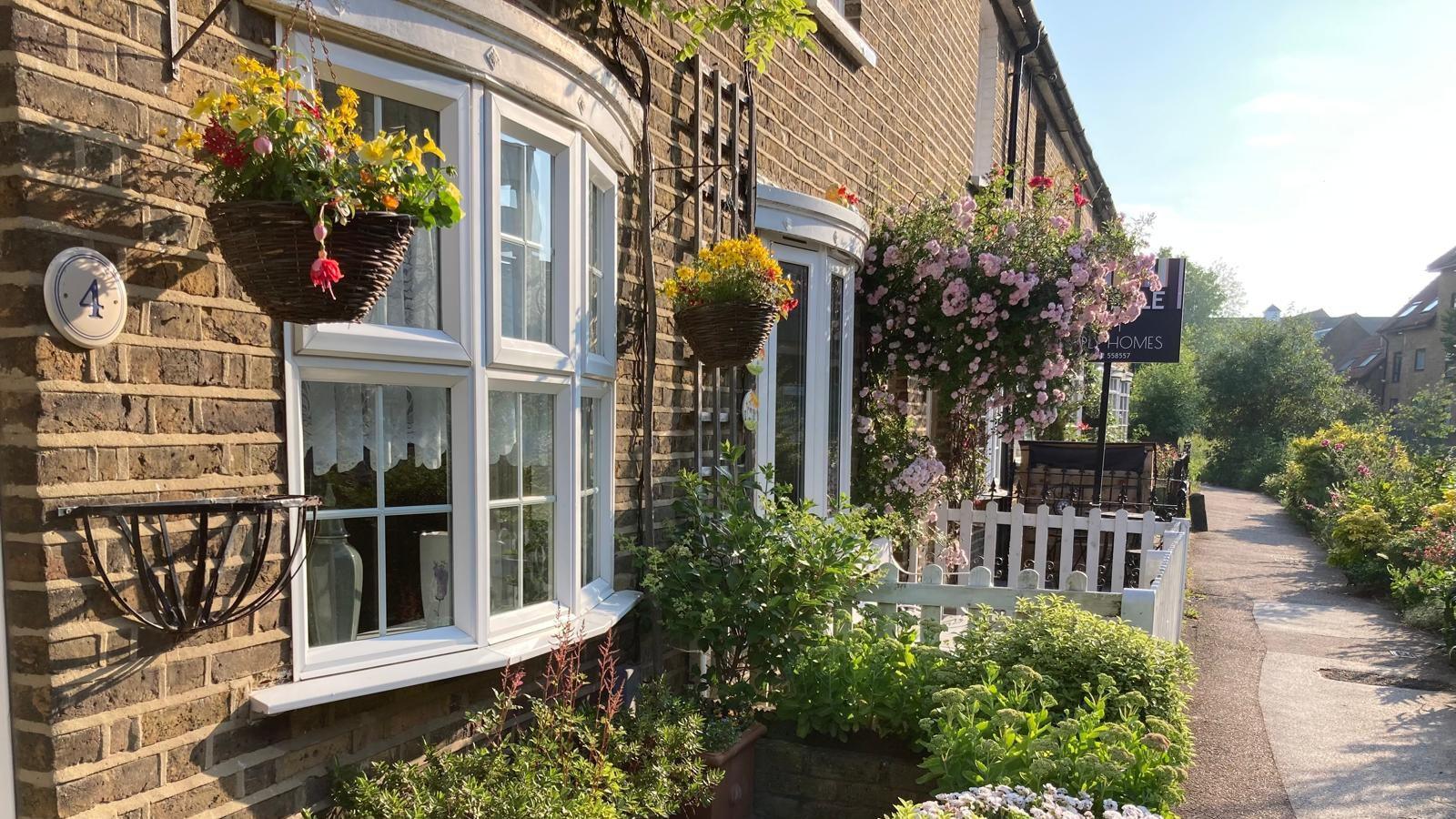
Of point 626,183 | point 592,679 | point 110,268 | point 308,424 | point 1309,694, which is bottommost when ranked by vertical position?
Result: point 1309,694

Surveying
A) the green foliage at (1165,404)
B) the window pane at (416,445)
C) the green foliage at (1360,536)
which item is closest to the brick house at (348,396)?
the window pane at (416,445)

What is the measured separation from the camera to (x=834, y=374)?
237 inches

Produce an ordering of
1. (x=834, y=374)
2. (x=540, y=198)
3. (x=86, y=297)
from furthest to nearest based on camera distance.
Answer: (x=834, y=374)
(x=540, y=198)
(x=86, y=297)

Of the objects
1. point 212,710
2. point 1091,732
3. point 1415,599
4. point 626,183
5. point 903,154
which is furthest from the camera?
point 1415,599

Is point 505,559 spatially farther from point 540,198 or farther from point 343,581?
point 540,198

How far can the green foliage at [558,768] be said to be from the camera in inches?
98.8

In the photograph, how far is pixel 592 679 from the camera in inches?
144

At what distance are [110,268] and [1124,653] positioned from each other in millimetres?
3777

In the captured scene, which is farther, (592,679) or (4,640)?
(592,679)

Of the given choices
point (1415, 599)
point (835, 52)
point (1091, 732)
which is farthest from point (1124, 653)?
point (1415, 599)

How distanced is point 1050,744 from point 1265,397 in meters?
30.1

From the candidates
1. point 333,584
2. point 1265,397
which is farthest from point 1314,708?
point 1265,397

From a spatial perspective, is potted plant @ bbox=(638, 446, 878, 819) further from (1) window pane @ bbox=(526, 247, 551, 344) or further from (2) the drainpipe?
(2) the drainpipe

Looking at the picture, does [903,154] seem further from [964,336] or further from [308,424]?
[308,424]
